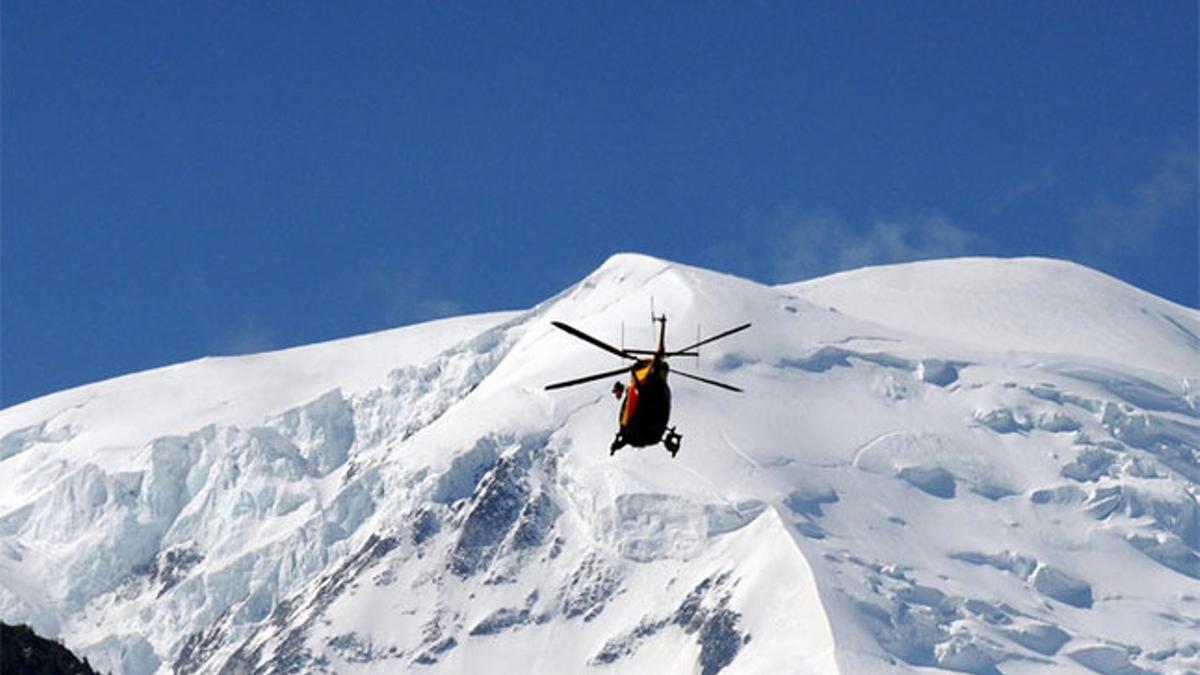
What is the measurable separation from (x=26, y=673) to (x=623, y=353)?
58727 millimetres

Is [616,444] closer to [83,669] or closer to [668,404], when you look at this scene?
[668,404]

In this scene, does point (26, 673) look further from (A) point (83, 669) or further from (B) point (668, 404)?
(B) point (668, 404)

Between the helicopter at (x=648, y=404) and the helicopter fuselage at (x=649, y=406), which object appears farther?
the helicopter fuselage at (x=649, y=406)

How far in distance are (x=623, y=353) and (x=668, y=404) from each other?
4441 millimetres

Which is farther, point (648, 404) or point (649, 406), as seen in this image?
point (649, 406)

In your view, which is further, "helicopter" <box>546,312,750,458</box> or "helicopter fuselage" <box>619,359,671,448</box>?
"helicopter fuselage" <box>619,359,671,448</box>

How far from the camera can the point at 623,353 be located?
129125 millimetres

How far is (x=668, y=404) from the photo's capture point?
435ft

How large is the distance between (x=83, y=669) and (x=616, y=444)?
2244 inches

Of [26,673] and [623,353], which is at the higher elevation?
[623,353]

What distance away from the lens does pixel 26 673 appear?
17588 cm

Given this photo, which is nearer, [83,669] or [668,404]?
[668,404]

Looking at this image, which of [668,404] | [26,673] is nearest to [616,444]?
[668,404]

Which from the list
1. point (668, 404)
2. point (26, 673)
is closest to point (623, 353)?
point (668, 404)
